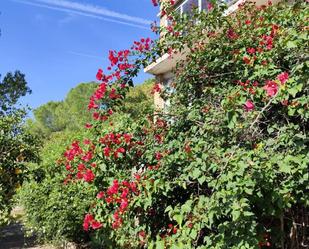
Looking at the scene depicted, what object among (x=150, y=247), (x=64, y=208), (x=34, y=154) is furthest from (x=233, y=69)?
(x=64, y=208)

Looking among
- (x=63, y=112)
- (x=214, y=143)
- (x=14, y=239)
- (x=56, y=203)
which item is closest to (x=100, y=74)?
(x=214, y=143)

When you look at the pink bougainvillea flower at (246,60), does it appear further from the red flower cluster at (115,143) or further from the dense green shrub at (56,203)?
the dense green shrub at (56,203)

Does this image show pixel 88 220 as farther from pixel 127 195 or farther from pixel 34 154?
pixel 34 154

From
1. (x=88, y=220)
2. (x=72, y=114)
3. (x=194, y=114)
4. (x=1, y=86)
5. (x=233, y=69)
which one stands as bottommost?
(x=88, y=220)

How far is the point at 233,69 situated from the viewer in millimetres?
4957

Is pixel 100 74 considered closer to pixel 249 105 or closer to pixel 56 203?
pixel 249 105

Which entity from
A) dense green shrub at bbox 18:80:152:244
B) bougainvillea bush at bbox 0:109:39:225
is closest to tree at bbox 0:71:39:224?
bougainvillea bush at bbox 0:109:39:225

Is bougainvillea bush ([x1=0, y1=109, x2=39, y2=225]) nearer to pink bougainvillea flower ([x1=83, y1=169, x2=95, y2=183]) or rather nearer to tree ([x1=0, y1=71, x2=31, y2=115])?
pink bougainvillea flower ([x1=83, y1=169, x2=95, y2=183])

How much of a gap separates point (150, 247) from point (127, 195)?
20.2 inches

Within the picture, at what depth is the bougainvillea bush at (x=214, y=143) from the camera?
320cm

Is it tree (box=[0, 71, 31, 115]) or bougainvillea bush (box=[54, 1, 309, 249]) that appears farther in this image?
tree (box=[0, 71, 31, 115])

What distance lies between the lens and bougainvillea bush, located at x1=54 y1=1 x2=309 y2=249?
320 cm

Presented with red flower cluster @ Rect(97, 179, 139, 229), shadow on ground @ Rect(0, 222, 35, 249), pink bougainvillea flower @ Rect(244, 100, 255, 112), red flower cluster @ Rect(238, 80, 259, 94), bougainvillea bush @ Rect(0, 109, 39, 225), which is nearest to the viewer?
pink bougainvillea flower @ Rect(244, 100, 255, 112)

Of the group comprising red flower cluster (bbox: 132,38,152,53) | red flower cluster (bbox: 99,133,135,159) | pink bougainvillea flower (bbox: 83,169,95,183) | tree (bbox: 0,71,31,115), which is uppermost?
tree (bbox: 0,71,31,115)
